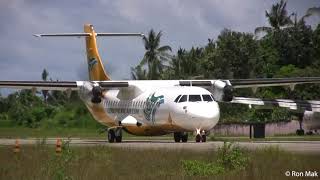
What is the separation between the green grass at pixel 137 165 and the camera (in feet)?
54.5

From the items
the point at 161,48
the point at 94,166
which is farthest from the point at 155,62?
the point at 94,166

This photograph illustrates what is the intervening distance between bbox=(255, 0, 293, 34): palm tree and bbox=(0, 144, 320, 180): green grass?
6101cm

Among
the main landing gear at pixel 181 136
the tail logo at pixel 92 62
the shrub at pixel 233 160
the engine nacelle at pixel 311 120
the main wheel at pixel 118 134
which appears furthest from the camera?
the engine nacelle at pixel 311 120

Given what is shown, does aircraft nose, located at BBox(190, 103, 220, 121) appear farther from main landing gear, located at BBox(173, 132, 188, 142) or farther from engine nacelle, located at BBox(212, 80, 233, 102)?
engine nacelle, located at BBox(212, 80, 233, 102)

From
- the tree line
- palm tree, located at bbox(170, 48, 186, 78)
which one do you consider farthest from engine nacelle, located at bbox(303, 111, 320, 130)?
palm tree, located at bbox(170, 48, 186, 78)

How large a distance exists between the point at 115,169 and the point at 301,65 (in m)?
56.2

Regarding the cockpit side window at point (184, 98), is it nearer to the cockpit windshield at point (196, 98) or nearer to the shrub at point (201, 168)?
the cockpit windshield at point (196, 98)

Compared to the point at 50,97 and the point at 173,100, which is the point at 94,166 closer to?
the point at 173,100

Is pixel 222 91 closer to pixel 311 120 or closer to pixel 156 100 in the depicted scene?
pixel 156 100

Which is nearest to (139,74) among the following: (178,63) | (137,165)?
(178,63)

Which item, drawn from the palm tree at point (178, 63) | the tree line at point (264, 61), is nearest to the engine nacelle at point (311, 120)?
the tree line at point (264, 61)

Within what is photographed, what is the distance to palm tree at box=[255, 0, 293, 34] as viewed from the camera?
269 ft

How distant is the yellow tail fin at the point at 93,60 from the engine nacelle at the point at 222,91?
8.53 metres

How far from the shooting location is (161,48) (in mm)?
93500
